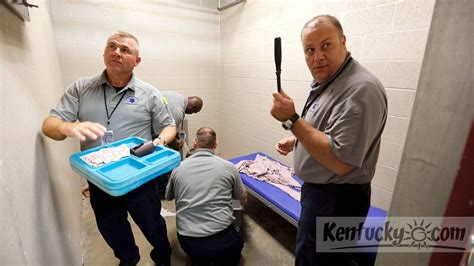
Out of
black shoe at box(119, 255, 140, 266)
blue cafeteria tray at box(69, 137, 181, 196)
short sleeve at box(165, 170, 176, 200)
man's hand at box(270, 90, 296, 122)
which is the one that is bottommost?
black shoe at box(119, 255, 140, 266)

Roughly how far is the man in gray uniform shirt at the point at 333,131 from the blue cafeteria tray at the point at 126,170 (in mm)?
665

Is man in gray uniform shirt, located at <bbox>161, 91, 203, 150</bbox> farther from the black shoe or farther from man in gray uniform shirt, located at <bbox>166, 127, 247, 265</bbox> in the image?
the black shoe

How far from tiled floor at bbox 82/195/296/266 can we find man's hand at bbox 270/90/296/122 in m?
1.36

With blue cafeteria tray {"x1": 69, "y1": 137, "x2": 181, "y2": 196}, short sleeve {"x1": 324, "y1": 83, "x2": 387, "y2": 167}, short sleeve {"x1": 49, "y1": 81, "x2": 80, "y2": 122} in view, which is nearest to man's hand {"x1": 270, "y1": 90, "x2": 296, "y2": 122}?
short sleeve {"x1": 324, "y1": 83, "x2": 387, "y2": 167}

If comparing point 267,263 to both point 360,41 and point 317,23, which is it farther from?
point 360,41

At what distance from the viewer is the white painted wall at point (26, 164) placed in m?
0.74

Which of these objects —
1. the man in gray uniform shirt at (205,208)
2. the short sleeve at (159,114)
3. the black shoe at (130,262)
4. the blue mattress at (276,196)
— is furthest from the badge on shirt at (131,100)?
the blue mattress at (276,196)

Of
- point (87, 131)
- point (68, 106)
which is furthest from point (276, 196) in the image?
point (68, 106)

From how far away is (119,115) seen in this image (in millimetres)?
1493

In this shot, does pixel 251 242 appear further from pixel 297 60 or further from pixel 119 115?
pixel 297 60

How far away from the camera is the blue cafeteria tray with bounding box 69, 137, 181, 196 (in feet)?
3.60

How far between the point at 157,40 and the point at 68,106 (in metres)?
1.88

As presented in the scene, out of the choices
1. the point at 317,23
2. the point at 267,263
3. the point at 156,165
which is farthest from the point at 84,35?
the point at 267,263

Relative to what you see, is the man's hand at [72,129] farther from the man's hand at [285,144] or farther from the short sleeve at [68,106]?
the man's hand at [285,144]
